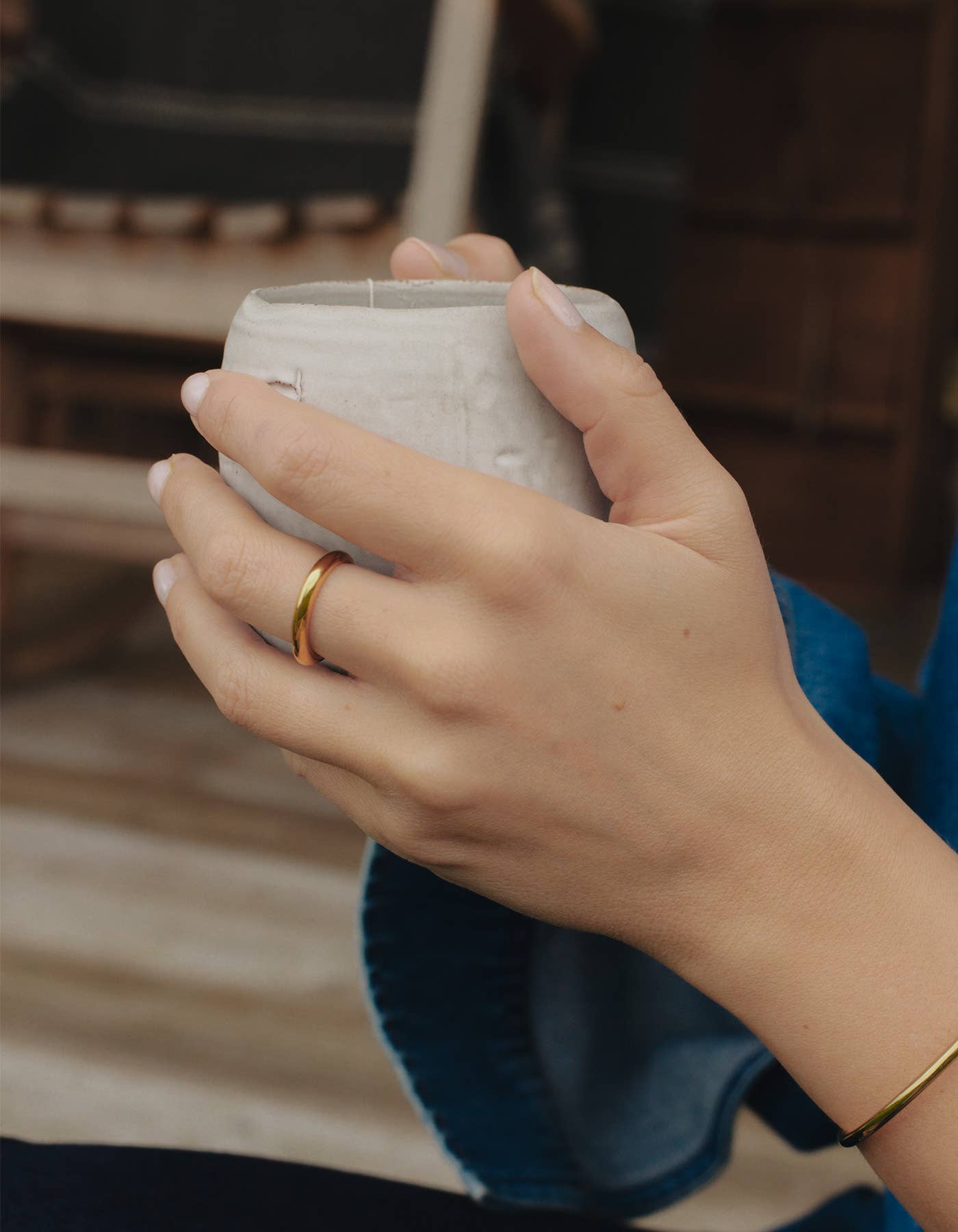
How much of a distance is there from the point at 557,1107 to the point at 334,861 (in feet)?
2.12

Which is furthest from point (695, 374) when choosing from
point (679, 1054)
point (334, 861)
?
point (679, 1054)

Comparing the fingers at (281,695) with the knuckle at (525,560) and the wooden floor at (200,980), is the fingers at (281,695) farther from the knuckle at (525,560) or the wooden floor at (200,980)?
the wooden floor at (200,980)

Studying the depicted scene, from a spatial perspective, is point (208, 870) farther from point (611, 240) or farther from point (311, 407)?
point (611, 240)

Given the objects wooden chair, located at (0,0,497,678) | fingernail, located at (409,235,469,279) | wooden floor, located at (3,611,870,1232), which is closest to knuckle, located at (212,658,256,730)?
fingernail, located at (409,235,469,279)

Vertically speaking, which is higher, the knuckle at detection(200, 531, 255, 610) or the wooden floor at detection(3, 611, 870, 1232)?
the knuckle at detection(200, 531, 255, 610)

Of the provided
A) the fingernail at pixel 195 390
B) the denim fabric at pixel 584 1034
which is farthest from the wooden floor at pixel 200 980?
the fingernail at pixel 195 390

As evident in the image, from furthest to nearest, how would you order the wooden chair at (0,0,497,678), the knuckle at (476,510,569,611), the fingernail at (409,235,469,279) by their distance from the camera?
the wooden chair at (0,0,497,678), the fingernail at (409,235,469,279), the knuckle at (476,510,569,611)

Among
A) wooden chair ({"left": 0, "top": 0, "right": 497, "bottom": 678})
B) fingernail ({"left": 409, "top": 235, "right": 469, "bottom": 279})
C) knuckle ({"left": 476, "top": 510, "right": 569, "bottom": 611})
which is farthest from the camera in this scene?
wooden chair ({"left": 0, "top": 0, "right": 497, "bottom": 678})

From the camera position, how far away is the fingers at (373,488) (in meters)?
0.28

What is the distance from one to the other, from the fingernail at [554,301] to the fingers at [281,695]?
108 millimetres

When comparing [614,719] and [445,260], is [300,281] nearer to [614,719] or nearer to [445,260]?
[445,260]

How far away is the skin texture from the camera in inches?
11.2

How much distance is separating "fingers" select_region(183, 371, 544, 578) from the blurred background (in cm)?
54

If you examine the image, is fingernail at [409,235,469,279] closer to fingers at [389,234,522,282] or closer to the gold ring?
fingers at [389,234,522,282]
